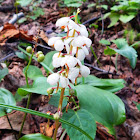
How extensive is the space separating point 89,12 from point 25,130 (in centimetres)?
273

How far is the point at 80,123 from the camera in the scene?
2.79ft

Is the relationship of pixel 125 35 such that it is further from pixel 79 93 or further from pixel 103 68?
pixel 79 93

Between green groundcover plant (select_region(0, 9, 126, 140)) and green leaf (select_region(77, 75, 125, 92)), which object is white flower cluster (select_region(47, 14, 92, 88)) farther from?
green leaf (select_region(77, 75, 125, 92))

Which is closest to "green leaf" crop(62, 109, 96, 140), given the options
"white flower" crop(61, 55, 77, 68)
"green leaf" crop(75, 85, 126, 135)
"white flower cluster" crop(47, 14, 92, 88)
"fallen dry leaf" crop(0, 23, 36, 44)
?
"green leaf" crop(75, 85, 126, 135)

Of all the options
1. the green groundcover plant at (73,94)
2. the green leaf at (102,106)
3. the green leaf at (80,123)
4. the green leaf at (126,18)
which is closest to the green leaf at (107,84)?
the green groundcover plant at (73,94)

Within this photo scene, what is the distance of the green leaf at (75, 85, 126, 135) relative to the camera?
99cm

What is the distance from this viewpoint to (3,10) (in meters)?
3.44

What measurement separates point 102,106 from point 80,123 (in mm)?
253

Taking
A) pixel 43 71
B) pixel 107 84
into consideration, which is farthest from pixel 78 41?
pixel 43 71

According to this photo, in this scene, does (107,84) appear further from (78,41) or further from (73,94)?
(78,41)

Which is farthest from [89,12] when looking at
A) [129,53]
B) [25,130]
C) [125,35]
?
[25,130]

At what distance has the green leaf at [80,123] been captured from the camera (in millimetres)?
799

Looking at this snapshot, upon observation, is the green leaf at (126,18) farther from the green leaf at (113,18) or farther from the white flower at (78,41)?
the white flower at (78,41)

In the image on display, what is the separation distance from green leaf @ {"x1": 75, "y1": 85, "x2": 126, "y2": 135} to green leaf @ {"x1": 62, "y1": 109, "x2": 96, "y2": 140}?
100 mm
